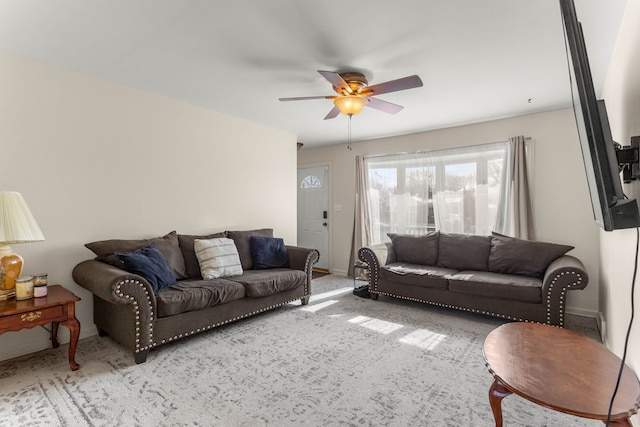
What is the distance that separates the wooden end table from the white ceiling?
191cm

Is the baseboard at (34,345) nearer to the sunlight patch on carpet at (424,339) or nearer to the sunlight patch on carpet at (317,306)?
the sunlight patch on carpet at (317,306)

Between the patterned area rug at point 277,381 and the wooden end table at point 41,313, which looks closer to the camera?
the patterned area rug at point 277,381

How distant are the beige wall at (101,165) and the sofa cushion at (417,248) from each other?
7.29ft

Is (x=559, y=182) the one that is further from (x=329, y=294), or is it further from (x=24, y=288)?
(x=24, y=288)

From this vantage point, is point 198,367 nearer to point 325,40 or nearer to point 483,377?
point 483,377

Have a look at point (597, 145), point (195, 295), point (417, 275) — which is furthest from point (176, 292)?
point (597, 145)

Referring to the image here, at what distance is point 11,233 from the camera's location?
2.21 metres

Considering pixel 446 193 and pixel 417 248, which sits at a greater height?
pixel 446 193

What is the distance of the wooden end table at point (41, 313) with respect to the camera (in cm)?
208

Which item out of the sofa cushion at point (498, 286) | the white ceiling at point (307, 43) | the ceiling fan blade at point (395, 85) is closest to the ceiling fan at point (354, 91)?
the ceiling fan blade at point (395, 85)

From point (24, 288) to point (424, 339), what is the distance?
3223mm

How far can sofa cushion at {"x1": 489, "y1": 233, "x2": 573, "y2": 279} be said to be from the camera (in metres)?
3.44

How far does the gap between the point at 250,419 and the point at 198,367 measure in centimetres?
78

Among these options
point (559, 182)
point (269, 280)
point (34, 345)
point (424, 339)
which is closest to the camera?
point (34, 345)
